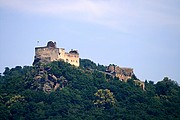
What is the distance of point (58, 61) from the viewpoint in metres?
111

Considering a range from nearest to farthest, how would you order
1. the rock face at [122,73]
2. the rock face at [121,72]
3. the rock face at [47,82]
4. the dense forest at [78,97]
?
the dense forest at [78,97] → the rock face at [47,82] → the rock face at [122,73] → the rock face at [121,72]

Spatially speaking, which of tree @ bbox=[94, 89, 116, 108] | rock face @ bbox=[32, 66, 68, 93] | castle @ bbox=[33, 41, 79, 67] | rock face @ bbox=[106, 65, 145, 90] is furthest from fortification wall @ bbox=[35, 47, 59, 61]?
rock face @ bbox=[106, 65, 145, 90]

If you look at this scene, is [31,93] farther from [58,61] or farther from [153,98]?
[153,98]

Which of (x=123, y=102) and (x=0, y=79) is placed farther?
(x=0, y=79)

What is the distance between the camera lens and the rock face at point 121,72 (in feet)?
385

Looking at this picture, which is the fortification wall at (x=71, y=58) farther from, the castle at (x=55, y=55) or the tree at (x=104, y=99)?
the tree at (x=104, y=99)

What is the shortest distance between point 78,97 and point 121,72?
1486 cm

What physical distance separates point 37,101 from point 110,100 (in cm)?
1106

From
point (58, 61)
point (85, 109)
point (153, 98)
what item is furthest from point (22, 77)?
point (153, 98)

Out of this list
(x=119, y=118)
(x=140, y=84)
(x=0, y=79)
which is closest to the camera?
(x=119, y=118)

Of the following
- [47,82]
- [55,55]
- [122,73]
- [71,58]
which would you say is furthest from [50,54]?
[122,73]

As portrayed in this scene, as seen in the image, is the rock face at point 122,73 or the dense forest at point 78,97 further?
the rock face at point 122,73

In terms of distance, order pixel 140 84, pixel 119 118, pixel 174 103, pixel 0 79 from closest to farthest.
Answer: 1. pixel 119 118
2. pixel 174 103
3. pixel 140 84
4. pixel 0 79

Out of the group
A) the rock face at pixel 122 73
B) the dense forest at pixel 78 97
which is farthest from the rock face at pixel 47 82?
the rock face at pixel 122 73
